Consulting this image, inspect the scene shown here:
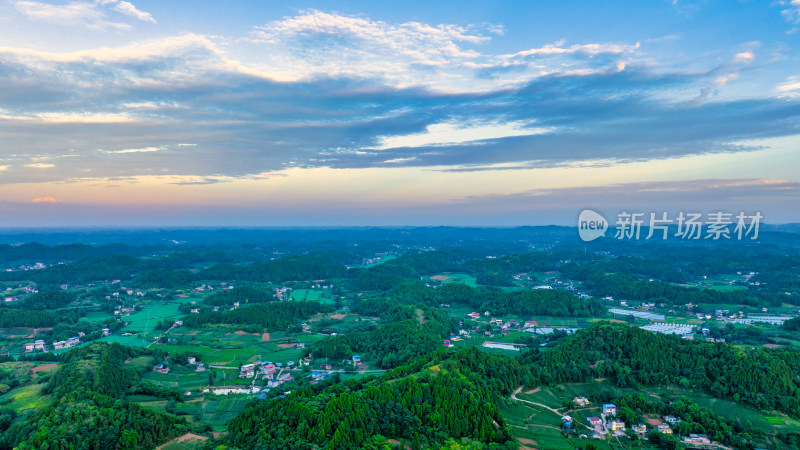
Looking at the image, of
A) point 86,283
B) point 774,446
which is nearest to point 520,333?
point 774,446

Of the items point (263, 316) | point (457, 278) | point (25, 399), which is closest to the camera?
point (25, 399)

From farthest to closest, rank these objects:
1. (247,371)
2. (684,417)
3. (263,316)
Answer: (263,316) < (247,371) < (684,417)

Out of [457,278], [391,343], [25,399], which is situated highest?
[25,399]

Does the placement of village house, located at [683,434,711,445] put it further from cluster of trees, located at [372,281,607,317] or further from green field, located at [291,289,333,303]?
green field, located at [291,289,333,303]

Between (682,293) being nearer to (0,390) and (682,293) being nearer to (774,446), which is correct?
(774,446)

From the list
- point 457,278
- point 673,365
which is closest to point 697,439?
point 673,365

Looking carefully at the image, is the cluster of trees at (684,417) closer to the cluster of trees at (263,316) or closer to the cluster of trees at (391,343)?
the cluster of trees at (391,343)

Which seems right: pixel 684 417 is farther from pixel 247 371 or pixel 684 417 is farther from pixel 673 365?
pixel 247 371
